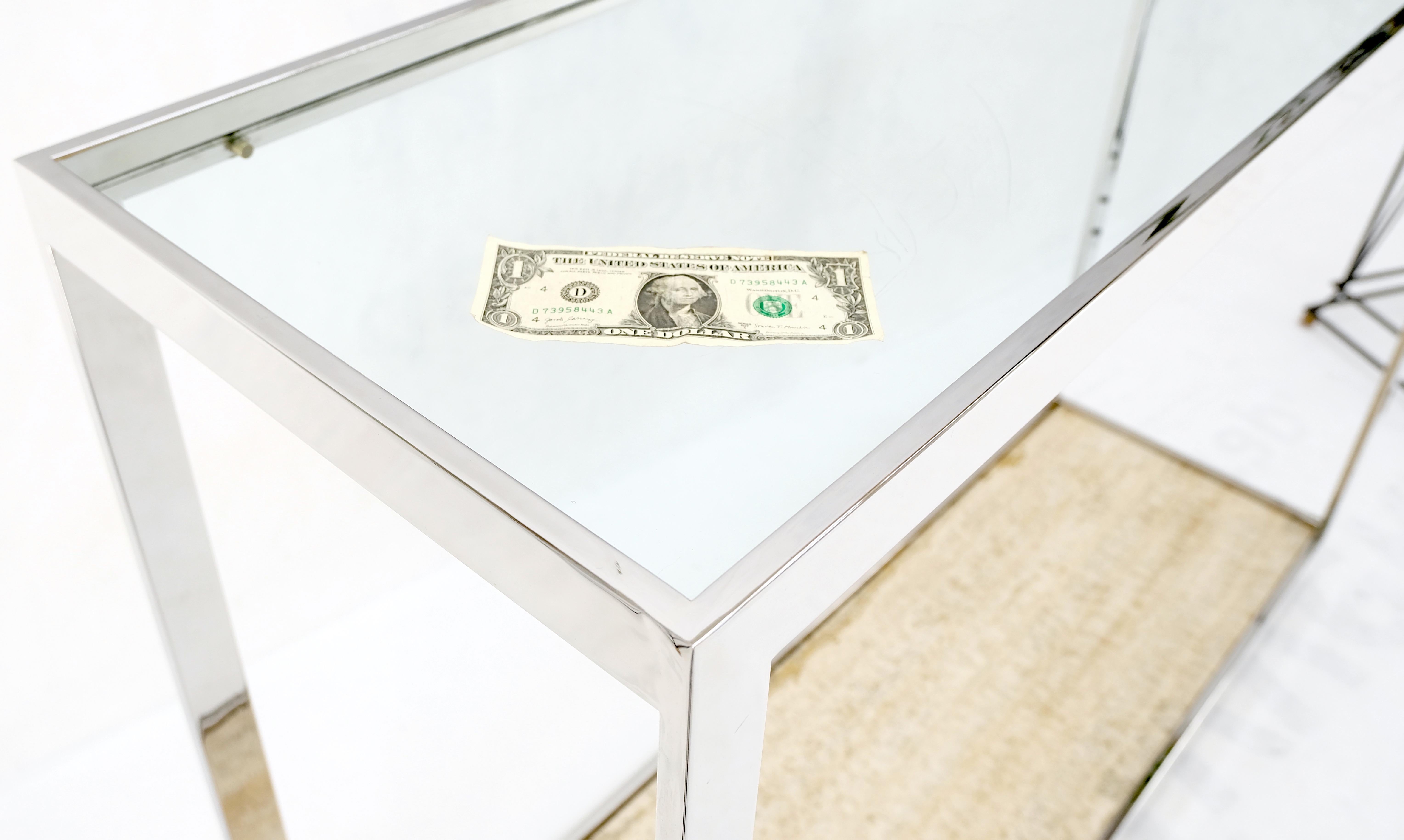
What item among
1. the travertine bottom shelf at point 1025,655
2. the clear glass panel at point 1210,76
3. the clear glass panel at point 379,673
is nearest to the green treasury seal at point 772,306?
the clear glass panel at point 1210,76

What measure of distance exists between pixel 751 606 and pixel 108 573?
102 centimetres

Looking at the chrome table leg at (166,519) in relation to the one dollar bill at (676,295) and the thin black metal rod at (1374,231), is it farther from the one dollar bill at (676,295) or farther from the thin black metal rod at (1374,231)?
the thin black metal rod at (1374,231)

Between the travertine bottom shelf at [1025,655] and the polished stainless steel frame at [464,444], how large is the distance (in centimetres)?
81

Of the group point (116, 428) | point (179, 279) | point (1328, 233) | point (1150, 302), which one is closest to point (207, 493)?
point (116, 428)

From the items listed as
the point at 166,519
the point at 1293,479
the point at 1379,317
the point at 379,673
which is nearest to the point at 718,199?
the point at 166,519

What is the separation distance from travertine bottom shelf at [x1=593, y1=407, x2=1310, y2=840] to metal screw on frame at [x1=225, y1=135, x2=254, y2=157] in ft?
3.08

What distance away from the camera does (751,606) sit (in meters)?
0.46

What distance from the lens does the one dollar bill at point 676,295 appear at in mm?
643

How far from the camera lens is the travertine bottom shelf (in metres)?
1.39

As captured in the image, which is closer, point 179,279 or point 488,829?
point 179,279

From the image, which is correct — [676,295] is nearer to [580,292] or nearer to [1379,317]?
[580,292]

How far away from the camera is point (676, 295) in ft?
2.21

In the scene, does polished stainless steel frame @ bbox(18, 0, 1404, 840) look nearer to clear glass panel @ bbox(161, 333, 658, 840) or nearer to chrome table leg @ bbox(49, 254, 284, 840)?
chrome table leg @ bbox(49, 254, 284, 840)

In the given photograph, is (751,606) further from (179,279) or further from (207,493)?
(207,493)
